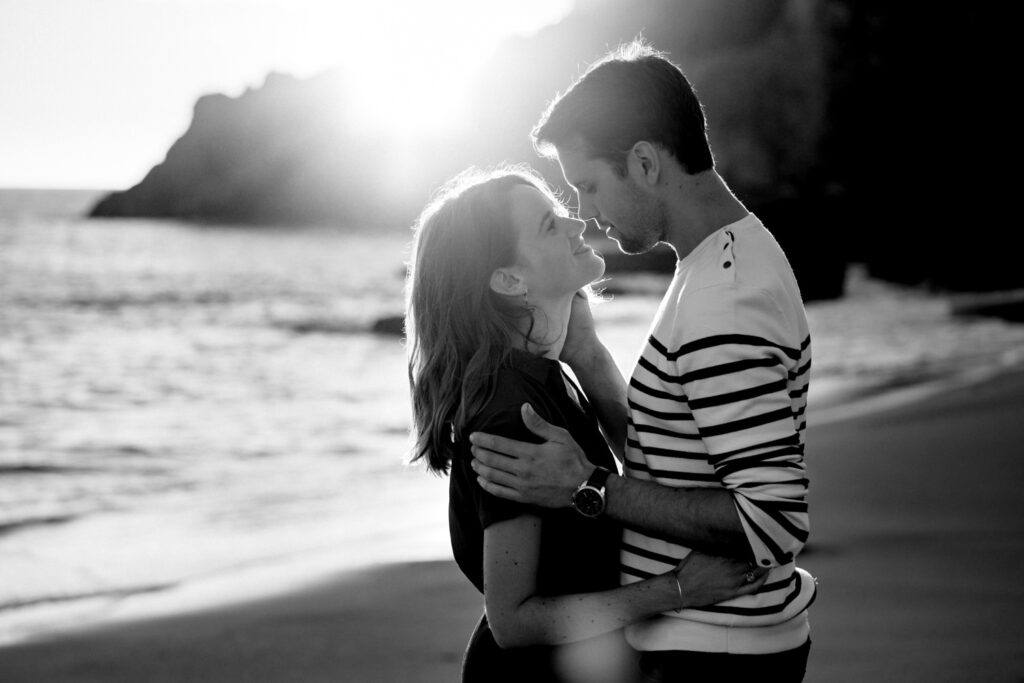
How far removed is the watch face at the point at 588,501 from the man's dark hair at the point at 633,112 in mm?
786

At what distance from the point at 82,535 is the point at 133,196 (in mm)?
131101

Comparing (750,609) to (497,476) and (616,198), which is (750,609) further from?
(616,198)

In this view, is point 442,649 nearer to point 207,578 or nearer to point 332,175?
point 207,578

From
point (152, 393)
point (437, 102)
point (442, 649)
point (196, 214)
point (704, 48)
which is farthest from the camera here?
point (196, 214)

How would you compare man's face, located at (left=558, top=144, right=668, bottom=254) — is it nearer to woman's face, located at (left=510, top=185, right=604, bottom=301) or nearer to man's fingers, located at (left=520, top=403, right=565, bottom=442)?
woman's face, located at (left=510, top=185, right=604, bottom=301)

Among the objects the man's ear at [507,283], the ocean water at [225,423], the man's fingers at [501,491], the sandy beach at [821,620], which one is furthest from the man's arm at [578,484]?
the ocean water at [225,423]

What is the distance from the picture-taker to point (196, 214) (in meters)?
120

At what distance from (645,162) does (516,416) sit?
69cm

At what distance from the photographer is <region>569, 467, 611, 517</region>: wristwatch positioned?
7.63 feet

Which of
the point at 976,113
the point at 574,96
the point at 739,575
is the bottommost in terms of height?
the point at 739,575

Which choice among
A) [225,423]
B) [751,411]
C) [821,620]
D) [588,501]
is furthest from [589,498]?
[225,423]

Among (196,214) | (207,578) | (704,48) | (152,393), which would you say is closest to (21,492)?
(207,578)

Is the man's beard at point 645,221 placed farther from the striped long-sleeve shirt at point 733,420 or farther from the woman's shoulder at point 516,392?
the woman's shoulder at point 516,392

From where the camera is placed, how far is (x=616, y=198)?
254cm
